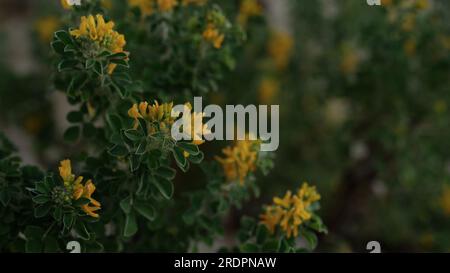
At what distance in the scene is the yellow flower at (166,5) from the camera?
1.54m

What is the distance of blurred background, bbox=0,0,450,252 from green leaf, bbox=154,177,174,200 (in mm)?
860

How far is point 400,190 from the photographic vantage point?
105 inches

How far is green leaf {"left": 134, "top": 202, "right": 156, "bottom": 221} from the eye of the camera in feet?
4.44

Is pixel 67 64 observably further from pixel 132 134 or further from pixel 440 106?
pixel 440 106

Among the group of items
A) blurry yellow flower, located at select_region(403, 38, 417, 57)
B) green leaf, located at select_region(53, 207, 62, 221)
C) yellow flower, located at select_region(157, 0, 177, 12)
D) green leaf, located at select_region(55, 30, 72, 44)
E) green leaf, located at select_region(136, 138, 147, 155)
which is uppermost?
blurry yellow flower, located at select_region(403, 38, 417, 57)

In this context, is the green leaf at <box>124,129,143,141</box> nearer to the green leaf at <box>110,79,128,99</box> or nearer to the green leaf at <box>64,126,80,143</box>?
the green leaf at <box>110,79,128,99</box>

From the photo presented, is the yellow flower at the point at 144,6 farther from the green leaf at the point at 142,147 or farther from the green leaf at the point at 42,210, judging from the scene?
the green leaf at the point at 42,210

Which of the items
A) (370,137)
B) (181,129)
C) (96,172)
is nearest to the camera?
(181,129)

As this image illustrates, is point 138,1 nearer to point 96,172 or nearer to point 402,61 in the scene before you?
point 96,172

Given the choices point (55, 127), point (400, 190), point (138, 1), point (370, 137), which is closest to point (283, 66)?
point (370, 137)

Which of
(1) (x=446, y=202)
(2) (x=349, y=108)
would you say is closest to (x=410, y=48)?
(2) (x=349, y=108)

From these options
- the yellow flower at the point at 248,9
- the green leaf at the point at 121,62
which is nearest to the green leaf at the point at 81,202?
the green leaf at the point at 121,62

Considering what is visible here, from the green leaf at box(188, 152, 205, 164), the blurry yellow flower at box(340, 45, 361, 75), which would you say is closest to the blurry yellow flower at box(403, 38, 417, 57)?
the blurry yellow flower at box(340, 45, 361, 75)
